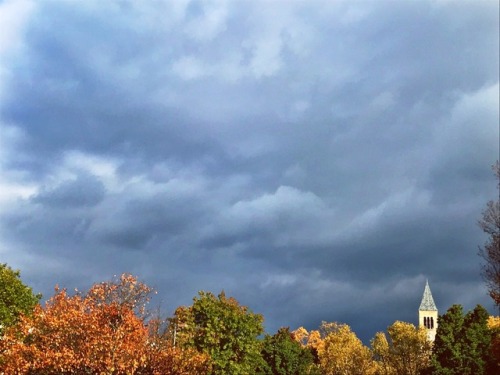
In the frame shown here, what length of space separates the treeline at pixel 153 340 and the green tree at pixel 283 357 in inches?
4.0

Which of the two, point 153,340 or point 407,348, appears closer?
point 153,340

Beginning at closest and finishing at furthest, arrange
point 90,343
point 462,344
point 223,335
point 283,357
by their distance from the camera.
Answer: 1. point 90,343
2. point 223,335
3. point 283,357
4. point 462,344

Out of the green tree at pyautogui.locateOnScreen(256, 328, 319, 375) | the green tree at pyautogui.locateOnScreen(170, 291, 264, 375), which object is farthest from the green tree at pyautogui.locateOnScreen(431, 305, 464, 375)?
the green tree at pyautogui.locateOnScreen(170, 291, 264, 375)

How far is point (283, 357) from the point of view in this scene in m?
69.3

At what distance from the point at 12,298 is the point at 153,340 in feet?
40.4

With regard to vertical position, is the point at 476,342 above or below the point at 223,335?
above

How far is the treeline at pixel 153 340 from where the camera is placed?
42.2 meters

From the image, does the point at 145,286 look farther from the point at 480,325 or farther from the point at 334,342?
the point at 334,342

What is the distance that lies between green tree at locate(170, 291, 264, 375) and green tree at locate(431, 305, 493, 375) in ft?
85.6

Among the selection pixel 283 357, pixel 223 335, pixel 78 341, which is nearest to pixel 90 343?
pixel 78 341

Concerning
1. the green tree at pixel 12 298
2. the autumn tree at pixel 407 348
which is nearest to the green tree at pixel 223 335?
the green tree at pixel 12 298

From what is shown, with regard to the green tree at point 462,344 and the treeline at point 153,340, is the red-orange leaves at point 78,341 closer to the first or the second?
the treeline at point 153,340

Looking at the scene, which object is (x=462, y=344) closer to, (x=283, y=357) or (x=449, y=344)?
(x=449, y=344)

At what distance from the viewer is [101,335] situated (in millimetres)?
42750
